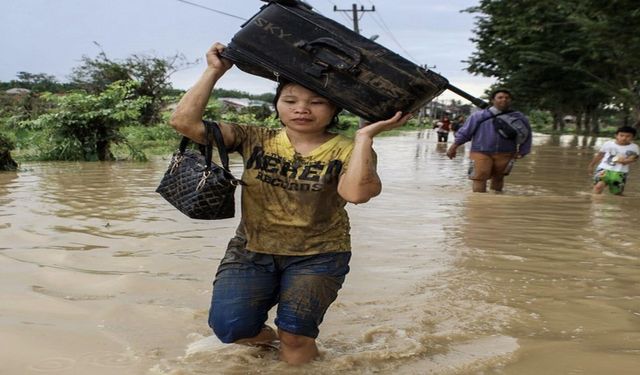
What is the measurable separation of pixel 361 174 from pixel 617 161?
7.79 metres

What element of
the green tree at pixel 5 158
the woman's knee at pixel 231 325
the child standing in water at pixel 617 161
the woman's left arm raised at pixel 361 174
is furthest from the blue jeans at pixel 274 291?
the green tree at pixel 5 158

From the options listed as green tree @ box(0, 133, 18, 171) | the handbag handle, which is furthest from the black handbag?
green tree @ box(0, 133, 18, 171)

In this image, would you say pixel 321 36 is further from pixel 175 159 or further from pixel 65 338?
pixel 65 338

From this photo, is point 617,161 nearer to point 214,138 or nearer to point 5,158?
point 214,138

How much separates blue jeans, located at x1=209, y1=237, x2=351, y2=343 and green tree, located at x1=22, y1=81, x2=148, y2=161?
11.6 m

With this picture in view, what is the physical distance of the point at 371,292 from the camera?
4000mm

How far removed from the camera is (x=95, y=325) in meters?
3.19

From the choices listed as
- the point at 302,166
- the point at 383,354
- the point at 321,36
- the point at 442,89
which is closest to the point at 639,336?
the point at 383,354

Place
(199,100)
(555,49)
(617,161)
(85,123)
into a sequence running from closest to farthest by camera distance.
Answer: (199,100) < (617,161) < (85,123) < (555,49)

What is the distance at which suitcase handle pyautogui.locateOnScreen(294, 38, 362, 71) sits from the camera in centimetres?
262

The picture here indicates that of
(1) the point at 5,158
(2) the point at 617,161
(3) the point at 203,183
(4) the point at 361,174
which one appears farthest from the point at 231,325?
(1) the point at 5,158

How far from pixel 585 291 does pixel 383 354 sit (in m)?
1.68

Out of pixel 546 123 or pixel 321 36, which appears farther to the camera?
pixel 546 123

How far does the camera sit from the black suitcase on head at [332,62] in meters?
2.64
